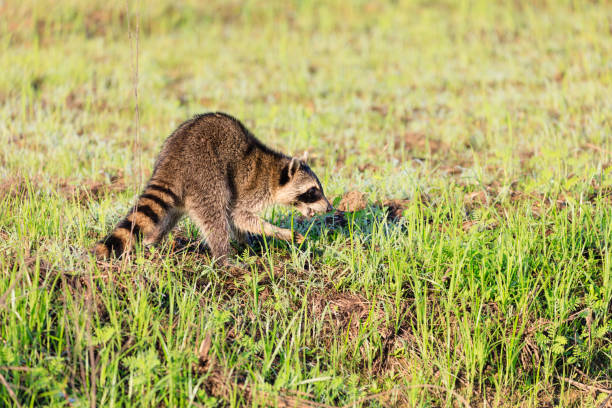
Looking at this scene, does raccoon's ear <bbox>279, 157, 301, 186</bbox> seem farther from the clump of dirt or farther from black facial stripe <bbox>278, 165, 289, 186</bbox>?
the clump of dirt

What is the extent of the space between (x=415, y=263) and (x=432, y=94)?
5.13 metres

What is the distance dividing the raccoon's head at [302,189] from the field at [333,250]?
20 centimetres

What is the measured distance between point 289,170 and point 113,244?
1533 mm

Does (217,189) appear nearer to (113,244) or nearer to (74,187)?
(113,244)

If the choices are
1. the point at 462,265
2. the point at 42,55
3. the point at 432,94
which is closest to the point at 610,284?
the point at 462,265

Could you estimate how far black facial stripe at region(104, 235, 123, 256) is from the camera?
13.5 feet

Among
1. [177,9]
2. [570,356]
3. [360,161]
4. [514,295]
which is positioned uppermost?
[177,9]

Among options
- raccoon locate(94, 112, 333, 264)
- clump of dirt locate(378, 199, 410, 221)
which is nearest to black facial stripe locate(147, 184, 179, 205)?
raccoon locate(94, 112, 333, 264)

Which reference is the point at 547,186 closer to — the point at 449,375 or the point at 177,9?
the point at 449,375

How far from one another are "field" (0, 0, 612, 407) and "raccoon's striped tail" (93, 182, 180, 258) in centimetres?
10

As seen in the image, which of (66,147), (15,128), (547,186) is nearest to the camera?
(547,186)

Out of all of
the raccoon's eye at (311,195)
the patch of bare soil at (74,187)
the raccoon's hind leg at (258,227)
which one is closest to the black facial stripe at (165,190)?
the raccoon's hind leg at (258,227)

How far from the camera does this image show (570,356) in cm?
441

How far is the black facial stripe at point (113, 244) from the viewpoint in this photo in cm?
411
